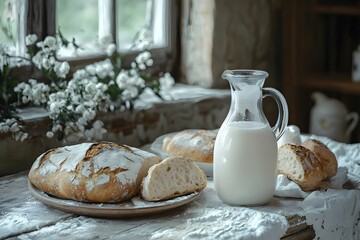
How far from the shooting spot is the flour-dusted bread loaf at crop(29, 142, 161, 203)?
1.42 metres

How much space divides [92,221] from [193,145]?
369 mm

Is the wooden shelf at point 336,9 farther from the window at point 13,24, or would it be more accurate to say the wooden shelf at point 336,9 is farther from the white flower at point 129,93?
the window at point 13,24

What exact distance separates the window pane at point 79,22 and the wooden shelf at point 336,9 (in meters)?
0.77

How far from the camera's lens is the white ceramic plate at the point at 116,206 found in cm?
139

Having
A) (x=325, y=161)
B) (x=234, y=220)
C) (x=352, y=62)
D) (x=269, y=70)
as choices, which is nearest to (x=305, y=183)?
(x=325, y=161)

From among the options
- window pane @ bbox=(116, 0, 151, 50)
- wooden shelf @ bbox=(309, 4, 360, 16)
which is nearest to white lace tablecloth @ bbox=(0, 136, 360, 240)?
window pane @ bbox=(116, 0, 151, 50)

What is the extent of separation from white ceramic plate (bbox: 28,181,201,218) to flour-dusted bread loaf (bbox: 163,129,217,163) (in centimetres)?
22

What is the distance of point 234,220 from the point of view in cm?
140

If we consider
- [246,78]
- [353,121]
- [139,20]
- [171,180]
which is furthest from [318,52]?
[171,180]

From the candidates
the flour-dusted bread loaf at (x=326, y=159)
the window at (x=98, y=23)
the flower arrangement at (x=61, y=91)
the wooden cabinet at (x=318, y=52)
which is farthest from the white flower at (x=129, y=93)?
the wooden cabinet at (x=318, y=52)

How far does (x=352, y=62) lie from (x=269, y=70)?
0.32 meters

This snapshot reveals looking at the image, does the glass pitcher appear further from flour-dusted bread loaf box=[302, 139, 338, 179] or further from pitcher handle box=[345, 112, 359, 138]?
pitcher handle box=[345, 112, 359, 138]

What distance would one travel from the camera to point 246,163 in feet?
4.77

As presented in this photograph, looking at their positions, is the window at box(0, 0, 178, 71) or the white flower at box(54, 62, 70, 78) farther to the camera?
Result: the window at box(0, 0, 178, 71)
